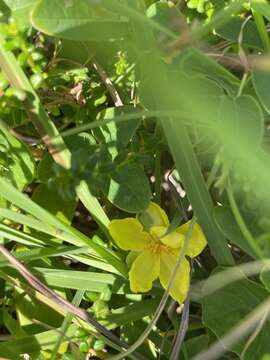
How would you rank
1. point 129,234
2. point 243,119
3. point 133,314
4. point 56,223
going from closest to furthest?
point 243,119 < point 56,223 < point 129,234 < point 133,314

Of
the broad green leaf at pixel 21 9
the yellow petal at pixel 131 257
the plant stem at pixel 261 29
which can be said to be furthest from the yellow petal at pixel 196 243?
the broad green leaf at pixel 21 9

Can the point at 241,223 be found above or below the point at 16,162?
below

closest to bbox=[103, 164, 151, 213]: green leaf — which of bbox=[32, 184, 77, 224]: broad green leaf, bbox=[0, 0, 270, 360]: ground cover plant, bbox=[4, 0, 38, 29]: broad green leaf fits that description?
bbox=[0, 0, 270, 360]: ground cover plant

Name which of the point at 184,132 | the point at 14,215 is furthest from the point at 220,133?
the point at 14,215

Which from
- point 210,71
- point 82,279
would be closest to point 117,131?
point 210,71

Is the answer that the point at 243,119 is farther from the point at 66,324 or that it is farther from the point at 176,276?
the point at 66,324

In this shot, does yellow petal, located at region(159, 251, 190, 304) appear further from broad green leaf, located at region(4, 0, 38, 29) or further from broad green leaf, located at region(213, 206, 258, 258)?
broad green leaf, located at region(4, 0, 38, 29)

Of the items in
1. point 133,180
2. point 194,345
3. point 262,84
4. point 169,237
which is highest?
point 262,84

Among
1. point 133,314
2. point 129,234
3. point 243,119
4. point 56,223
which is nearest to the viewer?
point 243,119
